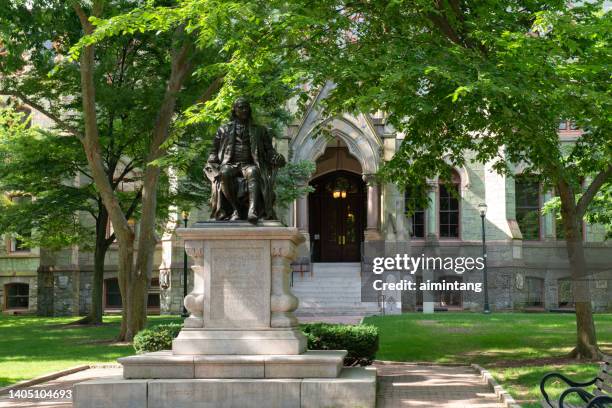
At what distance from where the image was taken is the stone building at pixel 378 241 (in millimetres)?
34125

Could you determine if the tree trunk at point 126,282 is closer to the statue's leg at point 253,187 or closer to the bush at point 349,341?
the bush at point 349,341

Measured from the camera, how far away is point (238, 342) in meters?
11.3

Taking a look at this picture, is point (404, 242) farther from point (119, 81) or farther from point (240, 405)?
point (240, 405)

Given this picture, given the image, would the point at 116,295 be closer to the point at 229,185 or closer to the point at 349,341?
the point at 349,341

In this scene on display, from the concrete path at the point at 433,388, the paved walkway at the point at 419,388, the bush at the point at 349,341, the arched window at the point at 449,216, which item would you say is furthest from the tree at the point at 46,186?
the arched window at the point at 449,216

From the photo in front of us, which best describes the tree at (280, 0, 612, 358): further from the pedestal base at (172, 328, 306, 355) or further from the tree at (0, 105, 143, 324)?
the tree at (0, 105, 143, 324)

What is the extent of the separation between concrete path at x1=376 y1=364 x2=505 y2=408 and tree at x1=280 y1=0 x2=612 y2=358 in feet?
9.82

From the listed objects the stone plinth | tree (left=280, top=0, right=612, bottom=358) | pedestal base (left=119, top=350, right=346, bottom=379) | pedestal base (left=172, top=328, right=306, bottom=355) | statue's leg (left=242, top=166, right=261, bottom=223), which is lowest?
pedestal base (left=119, top=350, right=346, bottom=379)

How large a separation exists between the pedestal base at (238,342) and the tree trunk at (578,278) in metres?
7.32

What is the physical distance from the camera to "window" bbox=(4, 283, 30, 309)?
39125mm

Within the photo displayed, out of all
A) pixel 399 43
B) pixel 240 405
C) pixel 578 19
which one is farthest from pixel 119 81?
pixel 240 405

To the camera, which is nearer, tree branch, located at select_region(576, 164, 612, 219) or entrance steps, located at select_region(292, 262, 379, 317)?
tree branch, located at select_region(576, 164, 612, 219)

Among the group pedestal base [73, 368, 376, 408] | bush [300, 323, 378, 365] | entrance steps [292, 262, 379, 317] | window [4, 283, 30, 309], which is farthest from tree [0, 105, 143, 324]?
pedestal base [73, 368, 376, 408]

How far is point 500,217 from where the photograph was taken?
119 feet
